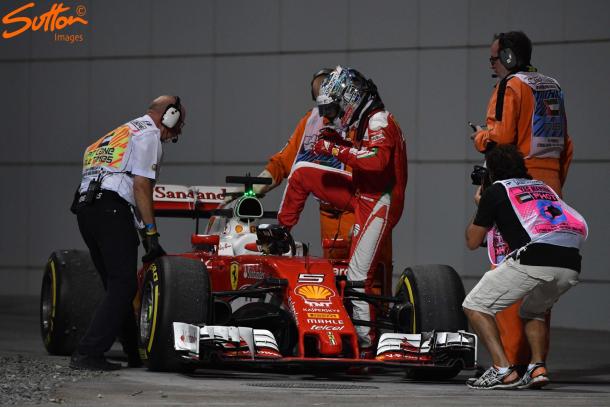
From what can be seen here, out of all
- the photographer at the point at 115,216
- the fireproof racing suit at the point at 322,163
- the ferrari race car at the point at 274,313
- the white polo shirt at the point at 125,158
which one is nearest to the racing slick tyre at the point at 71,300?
the ferrari race car at the point at 274,313

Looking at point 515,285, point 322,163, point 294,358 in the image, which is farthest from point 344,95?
point 294,358

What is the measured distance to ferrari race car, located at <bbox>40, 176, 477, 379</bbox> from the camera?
28.8ft

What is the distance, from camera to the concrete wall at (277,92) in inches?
631

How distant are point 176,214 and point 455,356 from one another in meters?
3.40

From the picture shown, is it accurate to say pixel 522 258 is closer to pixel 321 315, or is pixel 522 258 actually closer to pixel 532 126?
pixel 532 126

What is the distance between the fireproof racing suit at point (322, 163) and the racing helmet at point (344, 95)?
0.48m

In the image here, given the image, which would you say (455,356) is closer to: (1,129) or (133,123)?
(133,123)

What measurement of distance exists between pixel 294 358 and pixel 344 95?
7.66 ft

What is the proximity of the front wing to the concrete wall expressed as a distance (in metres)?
7.25

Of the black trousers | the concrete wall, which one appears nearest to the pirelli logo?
the black trousers

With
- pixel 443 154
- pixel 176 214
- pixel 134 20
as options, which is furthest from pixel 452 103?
pixel 176 214

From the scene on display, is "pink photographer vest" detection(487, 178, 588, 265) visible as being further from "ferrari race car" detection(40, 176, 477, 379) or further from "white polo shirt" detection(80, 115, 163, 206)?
"white polo shirt" detection(80, 115, 163, 206)

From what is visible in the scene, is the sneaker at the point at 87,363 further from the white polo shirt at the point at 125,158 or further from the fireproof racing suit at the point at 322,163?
the fireproof racing suit at the point at 322,163

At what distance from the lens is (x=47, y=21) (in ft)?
62.5
